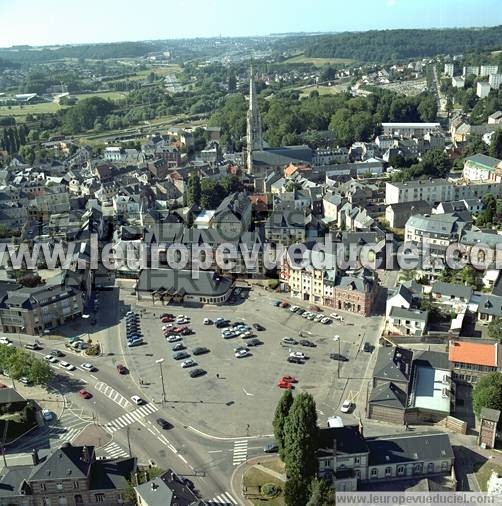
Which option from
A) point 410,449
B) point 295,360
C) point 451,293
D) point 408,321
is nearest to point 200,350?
point 295,360

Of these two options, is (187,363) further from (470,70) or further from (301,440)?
(470,70)

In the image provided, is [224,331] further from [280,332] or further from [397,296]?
[397,296]

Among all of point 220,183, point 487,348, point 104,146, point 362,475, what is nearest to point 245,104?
point 104,146

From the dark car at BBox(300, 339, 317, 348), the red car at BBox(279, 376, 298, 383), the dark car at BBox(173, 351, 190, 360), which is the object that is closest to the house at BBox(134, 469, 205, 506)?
the red car at BBox(279, 376, 298, 383)

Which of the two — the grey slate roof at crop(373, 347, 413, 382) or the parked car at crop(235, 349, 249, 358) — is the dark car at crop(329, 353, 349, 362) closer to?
the grey slate roof at crop(373, 347, 413, 382)

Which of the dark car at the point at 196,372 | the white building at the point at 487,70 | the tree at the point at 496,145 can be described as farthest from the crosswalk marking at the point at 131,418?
the white building at the point at 487,70

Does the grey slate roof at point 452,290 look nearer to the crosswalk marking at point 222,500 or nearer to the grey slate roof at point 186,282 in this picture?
the grey slate roof at point 186,282
